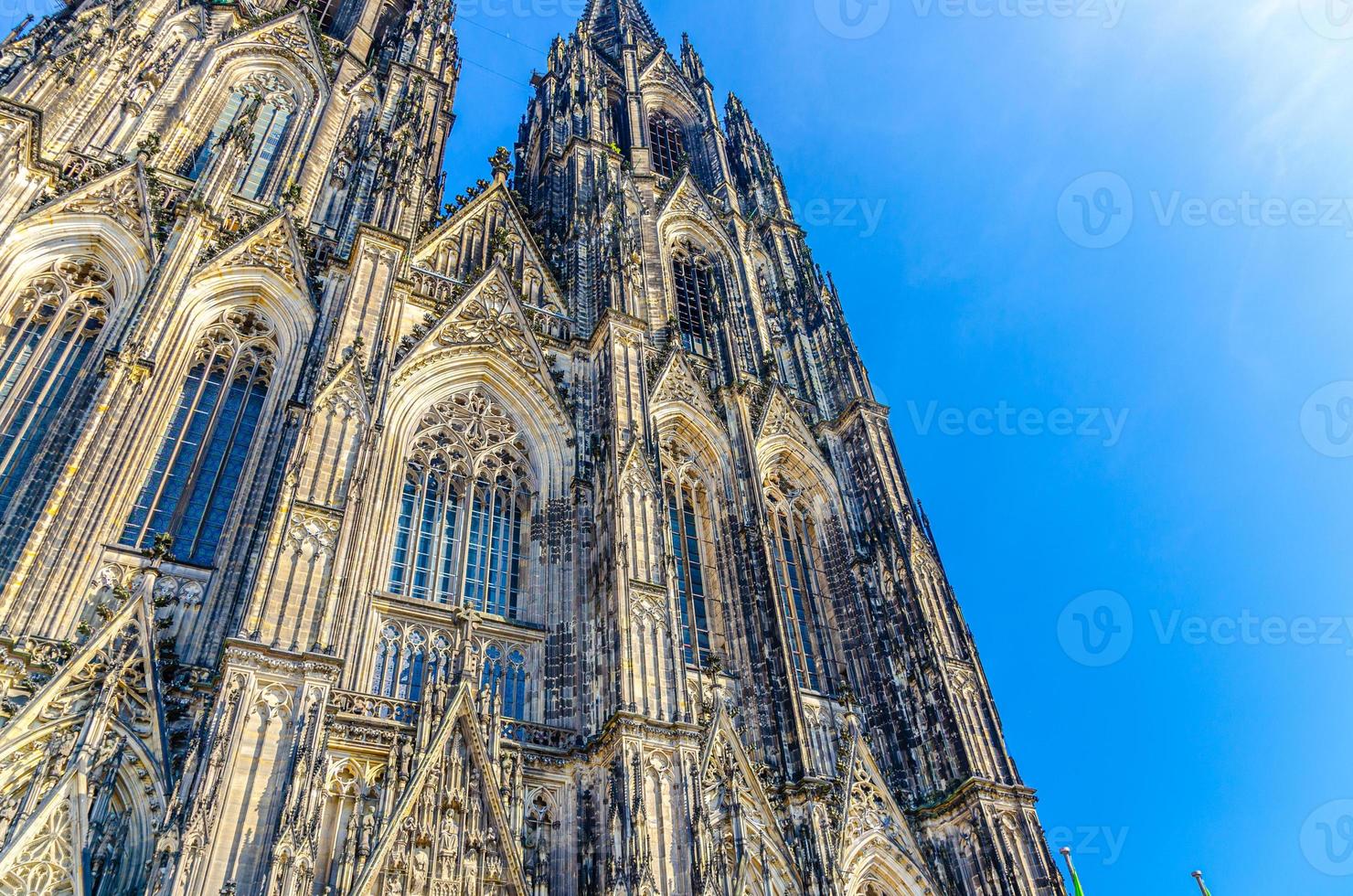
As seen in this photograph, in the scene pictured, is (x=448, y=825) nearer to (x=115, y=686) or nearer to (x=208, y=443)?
(x=115, y=686)

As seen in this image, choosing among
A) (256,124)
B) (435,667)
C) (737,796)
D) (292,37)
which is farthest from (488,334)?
(292,37)

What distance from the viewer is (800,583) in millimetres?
20891

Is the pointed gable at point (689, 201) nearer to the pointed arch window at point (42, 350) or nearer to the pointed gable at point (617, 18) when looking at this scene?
the pointed gable at point (617, 18)

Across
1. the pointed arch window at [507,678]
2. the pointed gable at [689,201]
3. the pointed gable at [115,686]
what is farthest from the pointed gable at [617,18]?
the pointed gable at [115,686]

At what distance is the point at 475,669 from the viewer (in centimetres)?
1540

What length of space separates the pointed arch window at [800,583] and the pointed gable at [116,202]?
567 inches

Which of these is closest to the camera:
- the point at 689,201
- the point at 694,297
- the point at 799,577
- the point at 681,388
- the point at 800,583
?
the point at 800,583

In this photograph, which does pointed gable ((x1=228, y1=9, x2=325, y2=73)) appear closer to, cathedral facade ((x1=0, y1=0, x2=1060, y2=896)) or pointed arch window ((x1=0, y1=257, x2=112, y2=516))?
cathedral facade ((x1=0, y1=0, x2=1060, y2=896))

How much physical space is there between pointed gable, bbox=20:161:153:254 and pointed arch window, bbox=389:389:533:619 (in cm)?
666

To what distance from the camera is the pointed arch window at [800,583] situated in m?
19.3

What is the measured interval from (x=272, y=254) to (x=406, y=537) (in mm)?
6953

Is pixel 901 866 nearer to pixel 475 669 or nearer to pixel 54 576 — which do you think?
pixel 475 669

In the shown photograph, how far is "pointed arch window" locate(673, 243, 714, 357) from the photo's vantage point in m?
25.0

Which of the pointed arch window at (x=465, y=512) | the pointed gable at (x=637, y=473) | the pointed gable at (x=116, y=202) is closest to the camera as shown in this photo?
the pointed arch window at (x=465, y=512)
